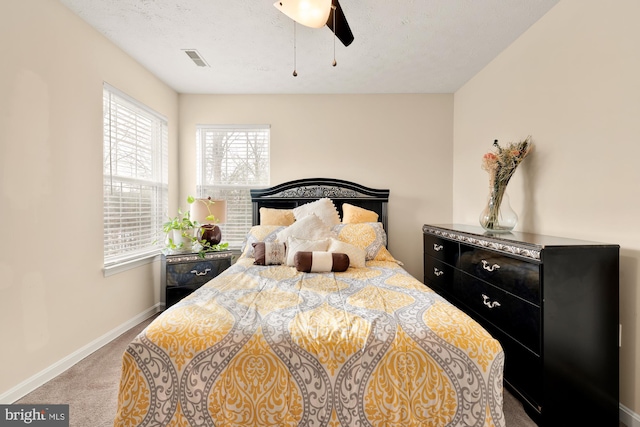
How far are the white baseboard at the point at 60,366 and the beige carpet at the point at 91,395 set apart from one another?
0.11 ft

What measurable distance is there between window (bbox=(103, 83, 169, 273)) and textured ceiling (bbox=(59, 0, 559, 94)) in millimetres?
550

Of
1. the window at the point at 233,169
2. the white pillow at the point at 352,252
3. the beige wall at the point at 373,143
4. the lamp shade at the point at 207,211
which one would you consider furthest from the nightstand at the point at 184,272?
the white pillow at the point at 352,252

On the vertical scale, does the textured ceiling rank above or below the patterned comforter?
above

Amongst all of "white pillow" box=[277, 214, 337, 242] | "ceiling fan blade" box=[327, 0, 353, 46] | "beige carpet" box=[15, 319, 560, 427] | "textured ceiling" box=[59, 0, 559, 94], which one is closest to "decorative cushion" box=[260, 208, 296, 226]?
"white pillow" box=[277, 214, 337, 242]

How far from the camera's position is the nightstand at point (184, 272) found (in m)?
3.10

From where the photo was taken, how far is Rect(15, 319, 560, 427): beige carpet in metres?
1.69

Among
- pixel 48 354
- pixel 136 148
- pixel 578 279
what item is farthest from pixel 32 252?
pixel 578 279

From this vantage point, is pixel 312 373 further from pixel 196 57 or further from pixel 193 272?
pixel 196 57

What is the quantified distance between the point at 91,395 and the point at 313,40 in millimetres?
3064

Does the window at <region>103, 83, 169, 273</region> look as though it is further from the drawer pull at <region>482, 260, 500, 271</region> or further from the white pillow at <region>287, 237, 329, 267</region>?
the drawer pull at <region>482, 260, 500, 271</region>

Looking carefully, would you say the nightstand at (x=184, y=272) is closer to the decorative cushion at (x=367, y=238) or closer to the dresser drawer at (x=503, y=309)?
the decorative cushion at (x=367, y=238)

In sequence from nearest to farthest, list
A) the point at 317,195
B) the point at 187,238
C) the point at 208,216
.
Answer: the point at 208,216 → the point at 187,238 → the point at 317,195

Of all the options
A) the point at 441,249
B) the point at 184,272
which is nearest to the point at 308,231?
the point at 441,249

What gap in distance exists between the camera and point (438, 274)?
2.95 metres
